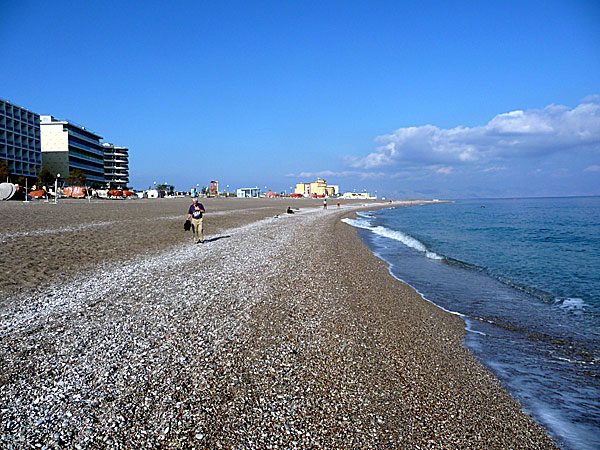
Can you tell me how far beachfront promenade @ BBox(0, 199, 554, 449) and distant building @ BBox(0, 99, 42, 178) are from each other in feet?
301

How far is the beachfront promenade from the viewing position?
3.67 metres

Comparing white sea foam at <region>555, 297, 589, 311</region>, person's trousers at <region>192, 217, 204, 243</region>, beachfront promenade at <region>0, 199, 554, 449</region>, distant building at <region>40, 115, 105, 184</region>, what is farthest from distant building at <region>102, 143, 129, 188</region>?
white sea foam at <region>555, 297, 589, 311</region>

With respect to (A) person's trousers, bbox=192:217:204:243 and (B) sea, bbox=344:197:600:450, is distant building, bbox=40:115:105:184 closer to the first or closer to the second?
(A) person's trousers, bbox=192:217:204:243

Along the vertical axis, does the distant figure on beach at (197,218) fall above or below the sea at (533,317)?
above

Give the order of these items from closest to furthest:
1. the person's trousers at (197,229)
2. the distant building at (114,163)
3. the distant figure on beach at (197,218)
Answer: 1. the distant figure on beach at (197,218)
2. the person's trousers at (197,229)
3. the distant building at (114,163)

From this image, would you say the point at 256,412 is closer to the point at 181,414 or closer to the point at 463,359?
the point at 181,414

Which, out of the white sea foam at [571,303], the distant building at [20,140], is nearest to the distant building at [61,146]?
the distant building at [20,140]

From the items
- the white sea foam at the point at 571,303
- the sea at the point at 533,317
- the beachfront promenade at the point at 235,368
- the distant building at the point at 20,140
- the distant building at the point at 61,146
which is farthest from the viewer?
the distant building at the point at 61,146

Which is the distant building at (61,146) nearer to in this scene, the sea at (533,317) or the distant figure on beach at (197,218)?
the distant figure on beach at (197,218)

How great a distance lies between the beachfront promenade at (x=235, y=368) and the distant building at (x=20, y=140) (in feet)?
301

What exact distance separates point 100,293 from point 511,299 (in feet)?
35.1

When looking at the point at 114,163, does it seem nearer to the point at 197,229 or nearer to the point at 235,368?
the point at 197,229

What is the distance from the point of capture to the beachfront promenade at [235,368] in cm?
367

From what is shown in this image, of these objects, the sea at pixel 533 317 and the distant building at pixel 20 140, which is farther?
the distant building at pixel 20 140
